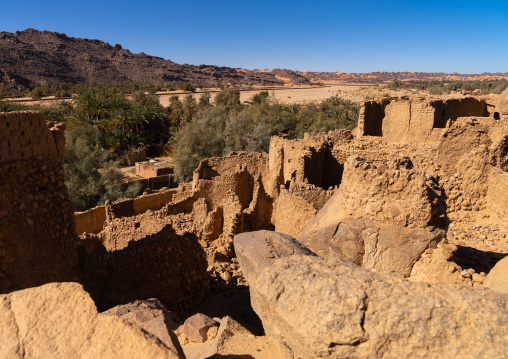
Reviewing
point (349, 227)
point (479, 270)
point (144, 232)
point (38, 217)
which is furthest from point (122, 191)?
point (479, 270)

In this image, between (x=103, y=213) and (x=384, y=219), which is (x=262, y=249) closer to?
(x=384, y=219)

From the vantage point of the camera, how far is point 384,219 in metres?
4.49

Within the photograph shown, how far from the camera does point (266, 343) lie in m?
3.55

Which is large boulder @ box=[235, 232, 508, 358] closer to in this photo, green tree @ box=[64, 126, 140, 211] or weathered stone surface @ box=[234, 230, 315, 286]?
weathered stone surface @ box=[234, 230, 315, 286]

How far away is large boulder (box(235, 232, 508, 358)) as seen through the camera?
222 centimetres

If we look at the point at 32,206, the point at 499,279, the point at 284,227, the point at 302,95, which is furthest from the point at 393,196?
the point at 302,95

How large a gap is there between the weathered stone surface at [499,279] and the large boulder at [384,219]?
0.69 m

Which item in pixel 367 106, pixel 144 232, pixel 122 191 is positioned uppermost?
pixel 367 106

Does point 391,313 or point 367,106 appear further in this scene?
point 367,106

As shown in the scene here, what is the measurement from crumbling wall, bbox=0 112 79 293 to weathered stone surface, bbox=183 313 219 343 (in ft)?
5.92

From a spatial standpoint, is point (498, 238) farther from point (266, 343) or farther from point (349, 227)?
point (266, 343)

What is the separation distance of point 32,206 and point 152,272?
1949mm

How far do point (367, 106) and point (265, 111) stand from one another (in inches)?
703

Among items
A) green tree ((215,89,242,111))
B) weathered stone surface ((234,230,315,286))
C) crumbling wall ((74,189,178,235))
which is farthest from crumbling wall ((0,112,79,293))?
green tree ((215,89,242,111))
